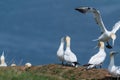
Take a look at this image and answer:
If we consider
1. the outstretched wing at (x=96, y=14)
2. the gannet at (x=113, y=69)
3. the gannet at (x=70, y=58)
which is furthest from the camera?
the gannet at (x=70, y=58)

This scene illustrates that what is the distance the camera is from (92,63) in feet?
90.0

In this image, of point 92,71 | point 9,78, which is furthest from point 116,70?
point 9,78

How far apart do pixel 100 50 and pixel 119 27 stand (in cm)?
332

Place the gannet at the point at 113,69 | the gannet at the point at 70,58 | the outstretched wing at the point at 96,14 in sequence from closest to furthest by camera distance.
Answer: the gannet at the point at 113,69
the outstretched wing at the point at 96,14
the gannet at the point at 70,58

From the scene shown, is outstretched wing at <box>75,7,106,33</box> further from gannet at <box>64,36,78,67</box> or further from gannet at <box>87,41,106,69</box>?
gannet at <box>64,36,78,67</box>

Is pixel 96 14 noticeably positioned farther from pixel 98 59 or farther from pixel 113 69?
pixel 113 69

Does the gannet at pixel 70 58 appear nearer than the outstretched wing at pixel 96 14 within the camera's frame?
No

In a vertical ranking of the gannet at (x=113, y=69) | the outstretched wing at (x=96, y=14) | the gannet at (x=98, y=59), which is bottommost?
the gannet at (x=113, y=69)

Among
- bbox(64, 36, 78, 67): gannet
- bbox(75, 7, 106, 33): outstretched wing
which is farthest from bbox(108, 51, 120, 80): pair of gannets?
bbox(64, 36, 78, 67): gannet

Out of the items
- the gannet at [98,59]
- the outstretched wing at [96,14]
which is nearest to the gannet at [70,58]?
the gannet at [98,59]

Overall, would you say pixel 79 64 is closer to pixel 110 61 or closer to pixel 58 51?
pixel 58 51

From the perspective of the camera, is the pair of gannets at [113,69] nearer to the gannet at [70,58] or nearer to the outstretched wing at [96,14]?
the outstretched wing at [96,14]

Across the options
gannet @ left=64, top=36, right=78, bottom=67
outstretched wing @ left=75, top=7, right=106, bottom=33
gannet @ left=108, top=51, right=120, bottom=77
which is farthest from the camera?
gannet @ left=64, top=36, right=78, bottom=67

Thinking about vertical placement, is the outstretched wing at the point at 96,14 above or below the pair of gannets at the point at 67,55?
above
